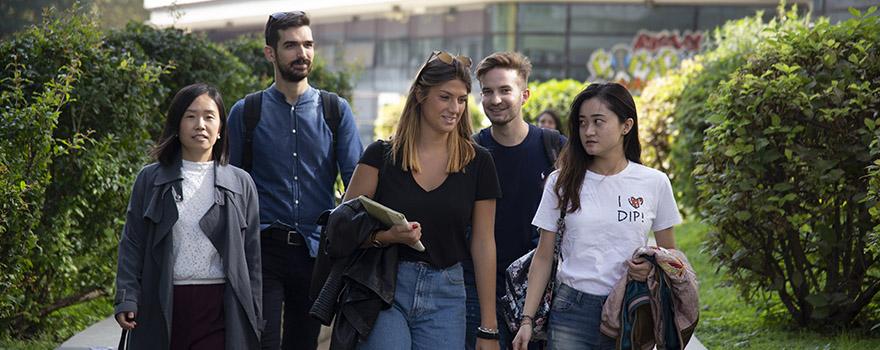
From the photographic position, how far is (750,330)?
877cm

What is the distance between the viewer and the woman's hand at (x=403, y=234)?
455 centimetres

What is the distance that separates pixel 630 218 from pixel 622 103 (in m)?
0.47

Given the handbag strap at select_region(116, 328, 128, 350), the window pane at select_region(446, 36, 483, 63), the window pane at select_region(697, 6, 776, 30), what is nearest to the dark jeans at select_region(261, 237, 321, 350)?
the handbag strap at select_region(116, 328, 128, 350)

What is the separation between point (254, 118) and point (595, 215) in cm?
195

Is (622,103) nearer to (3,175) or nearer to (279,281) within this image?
(279,281)

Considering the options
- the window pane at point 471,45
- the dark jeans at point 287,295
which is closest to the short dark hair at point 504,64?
the dark jeans at point 287,295

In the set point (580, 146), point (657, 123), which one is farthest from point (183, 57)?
point (657, 123)

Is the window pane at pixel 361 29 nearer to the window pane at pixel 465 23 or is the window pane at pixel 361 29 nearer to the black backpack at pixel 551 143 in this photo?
the window pane at pixel 465 23

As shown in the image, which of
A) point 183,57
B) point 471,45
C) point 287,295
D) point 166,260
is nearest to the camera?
point 166,260

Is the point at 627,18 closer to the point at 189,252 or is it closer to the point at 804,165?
the point at 804,165

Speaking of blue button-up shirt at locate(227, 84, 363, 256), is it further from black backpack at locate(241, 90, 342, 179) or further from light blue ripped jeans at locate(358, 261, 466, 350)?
light blue ripped jeans at locate(358, 261, 466, 350)

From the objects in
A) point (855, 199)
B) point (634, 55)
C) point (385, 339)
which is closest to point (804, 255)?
point (855, 199)

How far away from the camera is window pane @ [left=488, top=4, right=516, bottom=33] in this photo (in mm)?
39875

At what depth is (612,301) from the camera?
4.62 metres
